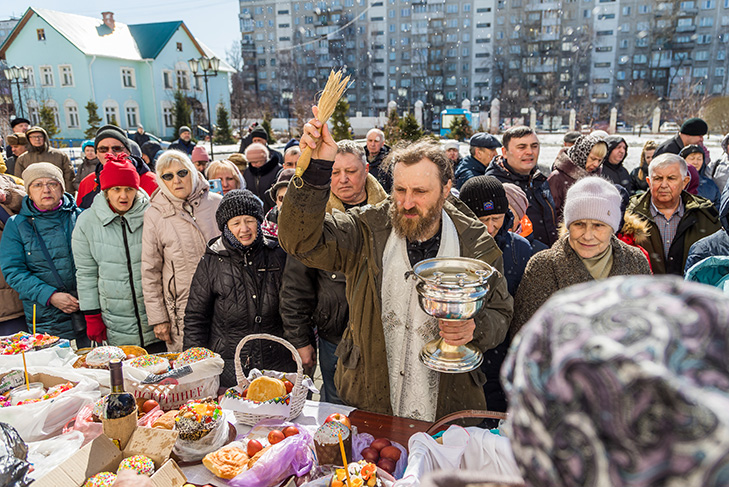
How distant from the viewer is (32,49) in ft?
117

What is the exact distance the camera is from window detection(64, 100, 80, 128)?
36031 millimetres

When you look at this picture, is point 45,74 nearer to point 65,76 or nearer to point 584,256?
point 65,76

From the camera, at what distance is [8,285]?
Answer: 3.71 meters

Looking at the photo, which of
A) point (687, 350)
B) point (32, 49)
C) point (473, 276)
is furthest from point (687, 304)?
point (32, 49)

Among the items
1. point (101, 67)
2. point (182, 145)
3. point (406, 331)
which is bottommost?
point (406, 331)

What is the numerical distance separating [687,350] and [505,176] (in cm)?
421

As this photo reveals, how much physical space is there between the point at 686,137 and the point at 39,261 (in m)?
7.88

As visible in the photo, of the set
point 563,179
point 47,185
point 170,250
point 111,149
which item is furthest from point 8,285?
point 563,179

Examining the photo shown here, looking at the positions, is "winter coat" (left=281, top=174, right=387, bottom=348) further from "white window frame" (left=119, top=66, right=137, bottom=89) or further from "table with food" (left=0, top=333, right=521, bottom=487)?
"white window frame" (left=119, top=66, right=137, bottom=89)

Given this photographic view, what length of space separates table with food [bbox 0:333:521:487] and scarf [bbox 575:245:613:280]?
1326mm

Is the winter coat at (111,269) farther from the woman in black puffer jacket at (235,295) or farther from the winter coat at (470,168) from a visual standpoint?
the winter coat at (470,168)

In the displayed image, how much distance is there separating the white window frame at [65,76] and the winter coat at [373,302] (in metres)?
41.8

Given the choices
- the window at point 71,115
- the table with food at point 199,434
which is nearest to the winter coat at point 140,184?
the table with food at point 199,434

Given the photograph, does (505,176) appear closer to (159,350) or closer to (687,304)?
(159,350)
